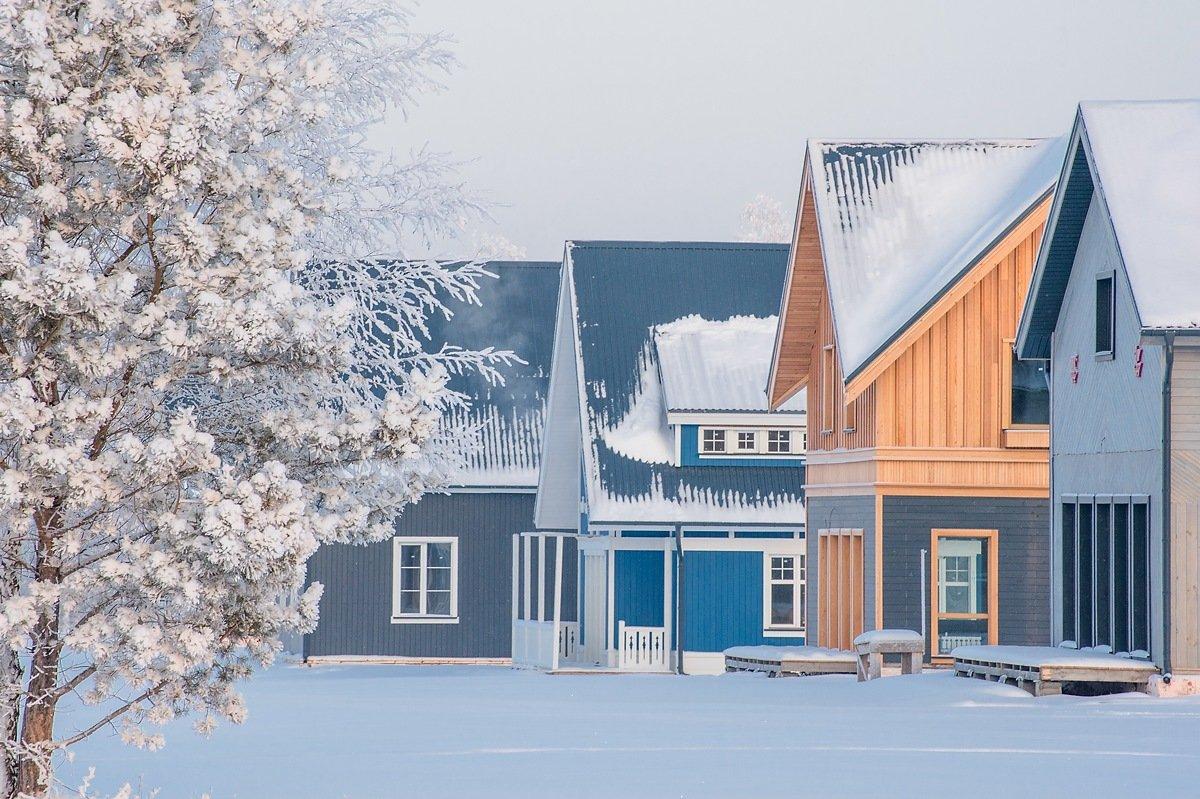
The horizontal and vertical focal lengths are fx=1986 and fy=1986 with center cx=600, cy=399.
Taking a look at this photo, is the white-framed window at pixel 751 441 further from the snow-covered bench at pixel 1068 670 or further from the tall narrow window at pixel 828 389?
the snow-covered bench at pixel 1068 670

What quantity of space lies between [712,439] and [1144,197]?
45.4ft

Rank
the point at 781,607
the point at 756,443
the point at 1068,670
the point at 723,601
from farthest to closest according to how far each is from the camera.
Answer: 1. the point at 756,443
2. the point at 781,607
3. the point at 723,601
4. the point at 1068,670

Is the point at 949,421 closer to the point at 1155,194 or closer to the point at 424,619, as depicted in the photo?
the point at 1155,194

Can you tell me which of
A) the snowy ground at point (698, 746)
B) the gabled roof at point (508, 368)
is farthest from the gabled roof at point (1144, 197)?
the gabled roof at point (508, 368)

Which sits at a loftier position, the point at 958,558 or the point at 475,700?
the point at 958,558

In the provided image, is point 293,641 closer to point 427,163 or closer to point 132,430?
point 427,163

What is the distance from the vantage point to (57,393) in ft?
41.7

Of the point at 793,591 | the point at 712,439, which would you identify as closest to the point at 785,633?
the point at 793,591

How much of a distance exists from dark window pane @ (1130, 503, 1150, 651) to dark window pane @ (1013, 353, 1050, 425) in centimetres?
569

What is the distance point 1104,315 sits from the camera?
22938mm

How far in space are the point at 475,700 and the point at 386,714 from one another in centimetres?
269

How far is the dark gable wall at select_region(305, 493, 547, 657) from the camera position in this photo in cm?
3775

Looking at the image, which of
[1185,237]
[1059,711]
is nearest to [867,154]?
[1185,237]

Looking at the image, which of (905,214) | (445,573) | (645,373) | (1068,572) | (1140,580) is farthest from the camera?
(445,573)
